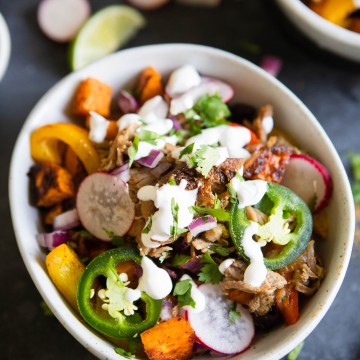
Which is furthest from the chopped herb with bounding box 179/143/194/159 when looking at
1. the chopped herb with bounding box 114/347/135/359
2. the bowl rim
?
the bowl rim

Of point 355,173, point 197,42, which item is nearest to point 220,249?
point 355,173

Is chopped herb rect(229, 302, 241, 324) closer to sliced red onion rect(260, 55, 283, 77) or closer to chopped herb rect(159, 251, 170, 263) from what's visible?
chopped herb rect(159, 251, 170, 263)

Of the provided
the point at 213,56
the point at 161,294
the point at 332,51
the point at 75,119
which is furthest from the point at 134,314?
the point at 332,51

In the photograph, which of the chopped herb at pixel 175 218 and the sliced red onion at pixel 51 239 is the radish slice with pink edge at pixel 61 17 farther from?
the chopped herb at pixel 175 218

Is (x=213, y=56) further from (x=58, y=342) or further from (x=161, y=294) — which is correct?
(x=58, y=342)

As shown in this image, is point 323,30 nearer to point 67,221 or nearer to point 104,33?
point 104,33

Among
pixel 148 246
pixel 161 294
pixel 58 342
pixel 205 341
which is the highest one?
pixel 148 246

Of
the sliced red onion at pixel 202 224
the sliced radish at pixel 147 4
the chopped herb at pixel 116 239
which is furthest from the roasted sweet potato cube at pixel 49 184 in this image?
the sliced radish at pixel 147 4
